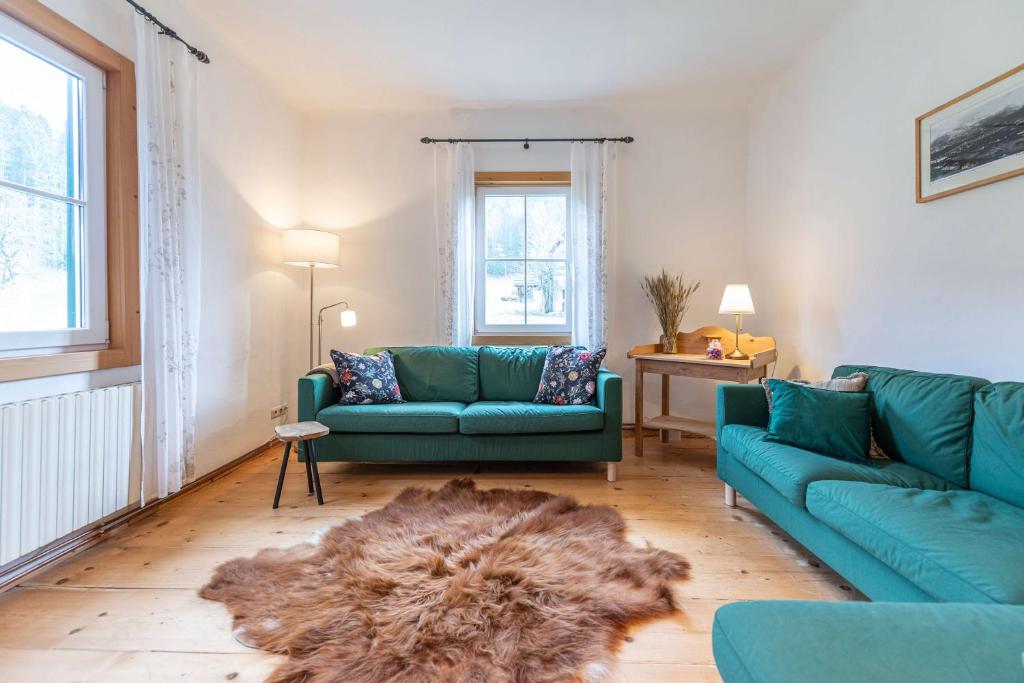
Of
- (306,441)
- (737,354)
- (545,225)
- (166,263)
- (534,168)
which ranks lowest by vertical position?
(306,441)

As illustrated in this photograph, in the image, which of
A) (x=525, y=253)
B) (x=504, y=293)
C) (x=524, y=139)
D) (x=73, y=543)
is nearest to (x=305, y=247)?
(x=504, y=293)

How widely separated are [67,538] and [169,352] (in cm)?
88

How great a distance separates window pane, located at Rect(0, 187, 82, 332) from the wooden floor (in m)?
1.04

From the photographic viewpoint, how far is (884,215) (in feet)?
7.67

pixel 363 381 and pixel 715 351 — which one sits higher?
pixel 715 351

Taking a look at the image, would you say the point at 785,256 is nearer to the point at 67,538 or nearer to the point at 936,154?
the point at 936,154

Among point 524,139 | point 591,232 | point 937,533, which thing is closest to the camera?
point 937,533

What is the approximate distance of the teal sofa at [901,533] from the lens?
762 millimetres

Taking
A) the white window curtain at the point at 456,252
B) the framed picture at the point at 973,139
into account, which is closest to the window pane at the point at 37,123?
the white window curtain at the point at 456,252

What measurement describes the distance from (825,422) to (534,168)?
2878 mm

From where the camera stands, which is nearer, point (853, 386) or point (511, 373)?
point (853, 386)

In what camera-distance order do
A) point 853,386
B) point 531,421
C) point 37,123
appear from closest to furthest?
point 37,123
point 853,386
point 531,421

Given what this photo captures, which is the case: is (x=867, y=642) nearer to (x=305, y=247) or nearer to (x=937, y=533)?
(x=937, y=533)

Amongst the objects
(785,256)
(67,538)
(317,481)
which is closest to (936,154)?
(785,256)
